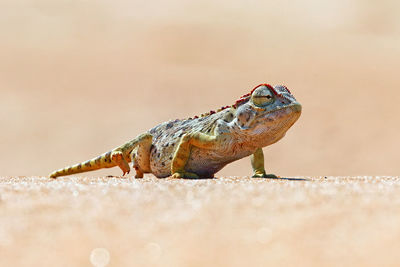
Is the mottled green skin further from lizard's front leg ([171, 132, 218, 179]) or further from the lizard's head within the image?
lizard's front leg ([171, 132, 218, 179])

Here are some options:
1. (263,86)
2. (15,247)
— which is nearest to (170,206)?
(15,247)

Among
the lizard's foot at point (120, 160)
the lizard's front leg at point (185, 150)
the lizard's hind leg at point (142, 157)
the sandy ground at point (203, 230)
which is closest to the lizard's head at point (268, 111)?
the lizard's front leg at point (185, 150)

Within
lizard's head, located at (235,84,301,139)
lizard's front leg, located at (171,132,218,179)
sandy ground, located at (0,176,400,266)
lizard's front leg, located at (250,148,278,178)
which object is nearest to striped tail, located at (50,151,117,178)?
lizard's front leg, located at (171,132,218,179)

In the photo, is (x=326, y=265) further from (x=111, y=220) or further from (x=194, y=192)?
(x=194, y=192)

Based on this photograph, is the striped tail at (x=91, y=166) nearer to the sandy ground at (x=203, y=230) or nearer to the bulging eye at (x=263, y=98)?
the bulging eye at (x=263, y=98)

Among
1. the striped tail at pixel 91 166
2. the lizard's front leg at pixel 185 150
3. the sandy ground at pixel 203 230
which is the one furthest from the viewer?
the striped tail at pixel 91 166
